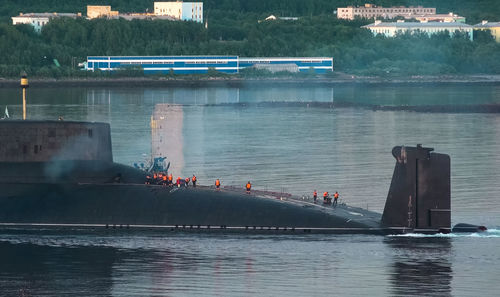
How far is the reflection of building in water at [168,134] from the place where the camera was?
7675 cm

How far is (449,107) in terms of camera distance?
5037 inches

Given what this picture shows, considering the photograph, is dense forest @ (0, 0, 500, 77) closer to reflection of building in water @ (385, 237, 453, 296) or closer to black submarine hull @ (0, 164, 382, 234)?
black submarine hull @ (0, 164, 382, 234)

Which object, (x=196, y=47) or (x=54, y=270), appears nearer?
(x=54, y=270)

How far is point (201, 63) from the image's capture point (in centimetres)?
18275

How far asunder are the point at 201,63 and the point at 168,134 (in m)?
87.9

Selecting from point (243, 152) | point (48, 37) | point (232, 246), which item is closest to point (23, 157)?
point (232, 246)

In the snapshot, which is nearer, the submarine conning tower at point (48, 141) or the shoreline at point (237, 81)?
the submarine conning tower at point (48, 141)

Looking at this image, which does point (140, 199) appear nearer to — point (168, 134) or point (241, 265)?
point (241, 265)

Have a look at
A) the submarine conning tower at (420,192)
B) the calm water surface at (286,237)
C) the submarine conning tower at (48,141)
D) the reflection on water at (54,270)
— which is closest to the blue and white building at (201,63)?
the calm water surface at (286,237)

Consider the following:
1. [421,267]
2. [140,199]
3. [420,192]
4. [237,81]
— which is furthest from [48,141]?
[237,81]

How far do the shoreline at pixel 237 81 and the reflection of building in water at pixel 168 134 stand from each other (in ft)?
135

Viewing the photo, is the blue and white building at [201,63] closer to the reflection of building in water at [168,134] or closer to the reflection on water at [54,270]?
the reflection of building in water at [168,134]

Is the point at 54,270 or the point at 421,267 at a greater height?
the point at 421,267

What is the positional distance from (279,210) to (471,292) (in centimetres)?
981
